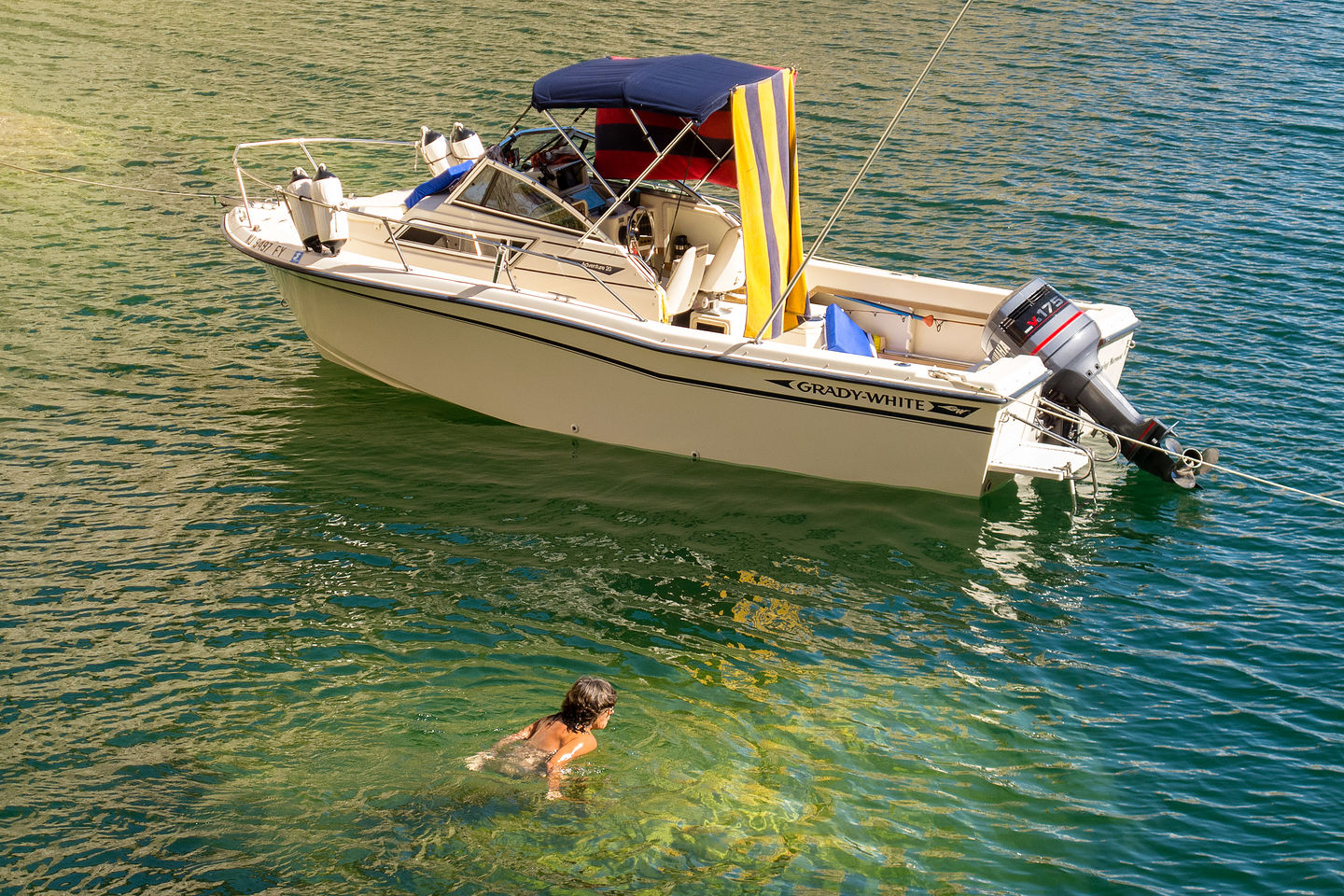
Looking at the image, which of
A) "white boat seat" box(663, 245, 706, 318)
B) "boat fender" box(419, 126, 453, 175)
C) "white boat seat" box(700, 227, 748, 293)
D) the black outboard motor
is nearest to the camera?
the black outboard motor

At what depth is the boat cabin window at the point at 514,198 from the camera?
1022 cm

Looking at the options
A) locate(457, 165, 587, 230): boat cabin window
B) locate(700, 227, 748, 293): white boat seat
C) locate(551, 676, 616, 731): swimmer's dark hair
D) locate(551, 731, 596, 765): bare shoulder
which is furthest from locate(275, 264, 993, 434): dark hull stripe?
locate(551, 731, 596, 765): bare shoulder

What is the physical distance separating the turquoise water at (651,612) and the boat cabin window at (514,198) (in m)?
1.95

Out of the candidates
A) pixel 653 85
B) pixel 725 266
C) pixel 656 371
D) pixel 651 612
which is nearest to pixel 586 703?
pixel 651 612

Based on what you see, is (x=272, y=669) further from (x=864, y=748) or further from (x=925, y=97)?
(x=925, y=97)

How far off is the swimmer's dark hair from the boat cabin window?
485 cm

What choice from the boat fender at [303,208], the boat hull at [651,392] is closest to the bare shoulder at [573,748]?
the boat hull at [651,392]

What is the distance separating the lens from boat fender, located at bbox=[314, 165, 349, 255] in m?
10.4

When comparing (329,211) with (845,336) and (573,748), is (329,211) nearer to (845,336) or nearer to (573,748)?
(845,336)

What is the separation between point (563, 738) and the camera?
6.53m

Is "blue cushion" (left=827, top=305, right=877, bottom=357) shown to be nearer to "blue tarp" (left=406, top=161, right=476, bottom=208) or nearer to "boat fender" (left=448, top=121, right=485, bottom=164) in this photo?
"blue tarp" (left=406, top=161, right=476, bottom=208)

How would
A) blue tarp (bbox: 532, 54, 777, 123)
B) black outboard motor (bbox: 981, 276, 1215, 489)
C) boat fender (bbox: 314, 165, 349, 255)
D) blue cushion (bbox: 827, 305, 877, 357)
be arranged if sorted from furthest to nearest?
boat fender (bbox: 314, 165, 349, 255)
blue cushion (bbox: 827, 305, 877, 357)
black outboard motor (bbox: 981, 276, 1215, 489)
blue tarp (bbox: 532, 54, 777, 123)

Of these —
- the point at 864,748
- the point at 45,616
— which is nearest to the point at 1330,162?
the point at 864,748

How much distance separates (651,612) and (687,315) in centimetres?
312
